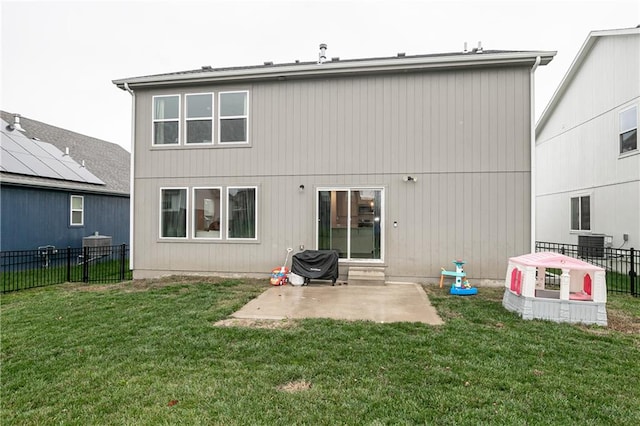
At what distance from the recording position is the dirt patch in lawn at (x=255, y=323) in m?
4.41

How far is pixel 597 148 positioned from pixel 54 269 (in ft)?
60.0

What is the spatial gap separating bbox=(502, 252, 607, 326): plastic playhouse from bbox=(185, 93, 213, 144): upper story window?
24.7ft

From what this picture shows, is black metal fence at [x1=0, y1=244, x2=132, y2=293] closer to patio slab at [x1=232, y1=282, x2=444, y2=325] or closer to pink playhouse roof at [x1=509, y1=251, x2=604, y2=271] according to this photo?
patio slab at [x1=232, y1=282, x2=444, y2=325]

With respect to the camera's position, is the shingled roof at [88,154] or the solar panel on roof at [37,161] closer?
the solar panel on roof at [37,161]

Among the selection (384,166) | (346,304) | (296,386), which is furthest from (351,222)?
(296,386)

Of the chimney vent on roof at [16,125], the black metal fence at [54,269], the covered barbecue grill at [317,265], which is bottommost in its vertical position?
the black metal fence at [54,269]

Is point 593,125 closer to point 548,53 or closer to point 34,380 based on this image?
point 548,53

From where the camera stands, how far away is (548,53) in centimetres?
670

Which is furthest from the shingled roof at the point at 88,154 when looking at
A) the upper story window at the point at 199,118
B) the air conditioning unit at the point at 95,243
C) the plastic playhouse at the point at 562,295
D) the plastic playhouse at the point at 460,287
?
the plastic playhouse at the point at 562,295

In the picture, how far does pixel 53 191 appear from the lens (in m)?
11.3

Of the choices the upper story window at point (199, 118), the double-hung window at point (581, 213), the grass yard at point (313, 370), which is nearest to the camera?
the grass yard at point (313, 370)

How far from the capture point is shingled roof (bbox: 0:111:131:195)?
1398 cm

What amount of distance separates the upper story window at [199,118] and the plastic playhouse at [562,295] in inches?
297

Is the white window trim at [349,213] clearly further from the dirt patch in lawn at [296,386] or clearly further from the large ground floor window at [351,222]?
the dirt patch in lawn at [296,386]
